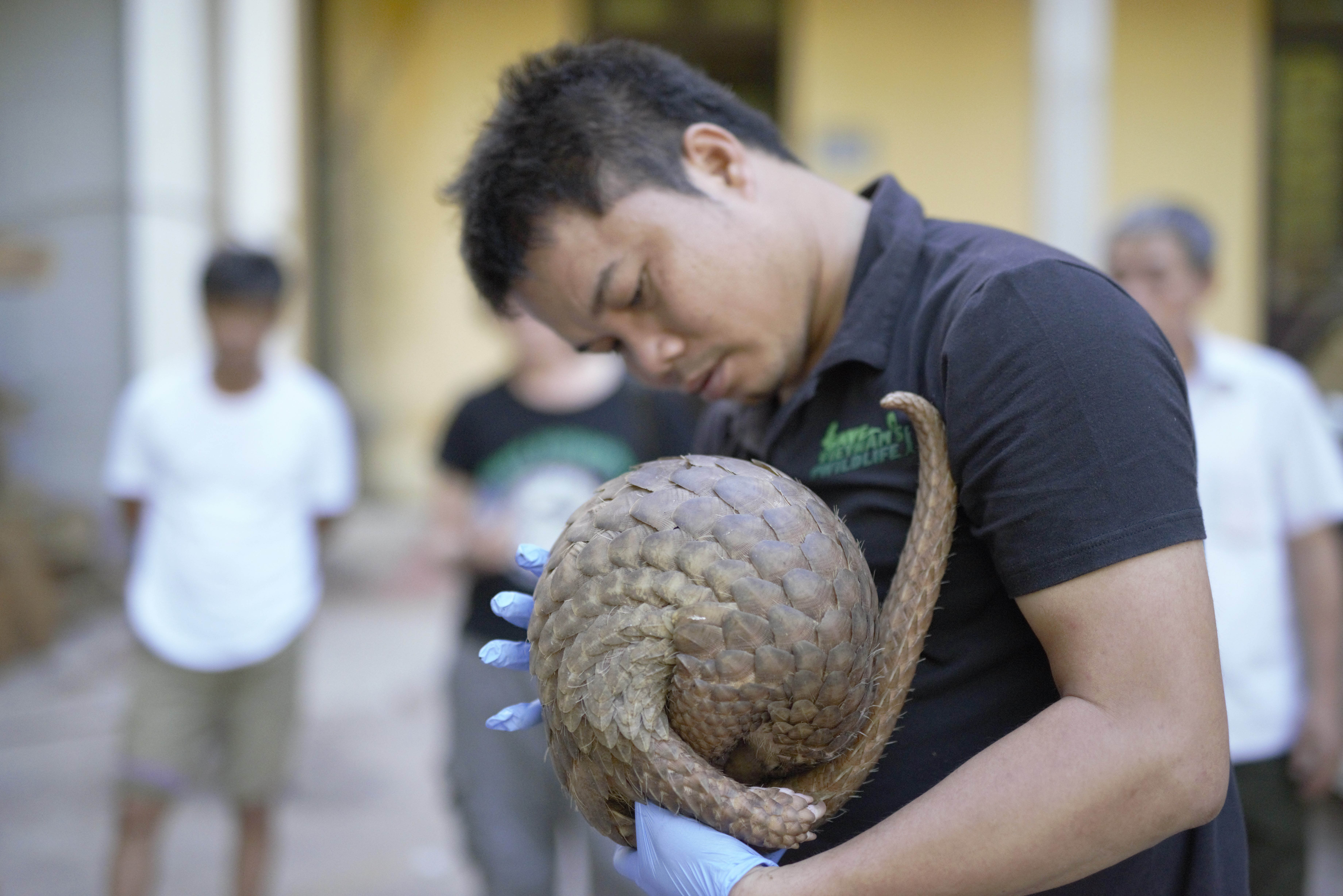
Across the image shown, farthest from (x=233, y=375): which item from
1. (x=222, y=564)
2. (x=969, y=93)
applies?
(x=969, y=93)

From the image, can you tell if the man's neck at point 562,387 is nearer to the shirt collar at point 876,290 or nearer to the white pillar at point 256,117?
the shirt collar at point 876,290

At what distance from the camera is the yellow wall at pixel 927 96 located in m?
7.45

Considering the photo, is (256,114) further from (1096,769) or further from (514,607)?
(1096,769)

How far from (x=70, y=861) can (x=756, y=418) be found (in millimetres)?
3599

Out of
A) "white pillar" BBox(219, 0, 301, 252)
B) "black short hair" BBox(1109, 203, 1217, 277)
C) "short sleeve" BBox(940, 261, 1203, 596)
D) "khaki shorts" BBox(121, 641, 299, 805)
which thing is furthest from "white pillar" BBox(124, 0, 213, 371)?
"short sleeve" BBox(940, 261, 1203, 596)

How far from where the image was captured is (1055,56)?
240 inches

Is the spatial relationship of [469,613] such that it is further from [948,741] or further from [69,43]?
[69,43]

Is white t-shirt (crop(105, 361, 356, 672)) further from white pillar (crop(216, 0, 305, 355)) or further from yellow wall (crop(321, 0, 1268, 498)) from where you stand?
yellow wall (crop(321, 0, 1268, 498))

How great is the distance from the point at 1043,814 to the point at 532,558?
71 cm

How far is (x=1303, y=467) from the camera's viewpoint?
267 cm

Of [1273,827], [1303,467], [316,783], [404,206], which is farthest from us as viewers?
[404,206]

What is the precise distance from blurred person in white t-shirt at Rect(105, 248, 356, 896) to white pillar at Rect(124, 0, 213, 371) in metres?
2.52

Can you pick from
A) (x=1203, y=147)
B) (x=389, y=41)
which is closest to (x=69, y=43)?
(x=389, y=41)

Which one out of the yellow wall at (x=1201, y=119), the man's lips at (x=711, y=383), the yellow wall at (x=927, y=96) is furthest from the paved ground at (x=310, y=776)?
the yellow wall at (x=1201, y=119)
